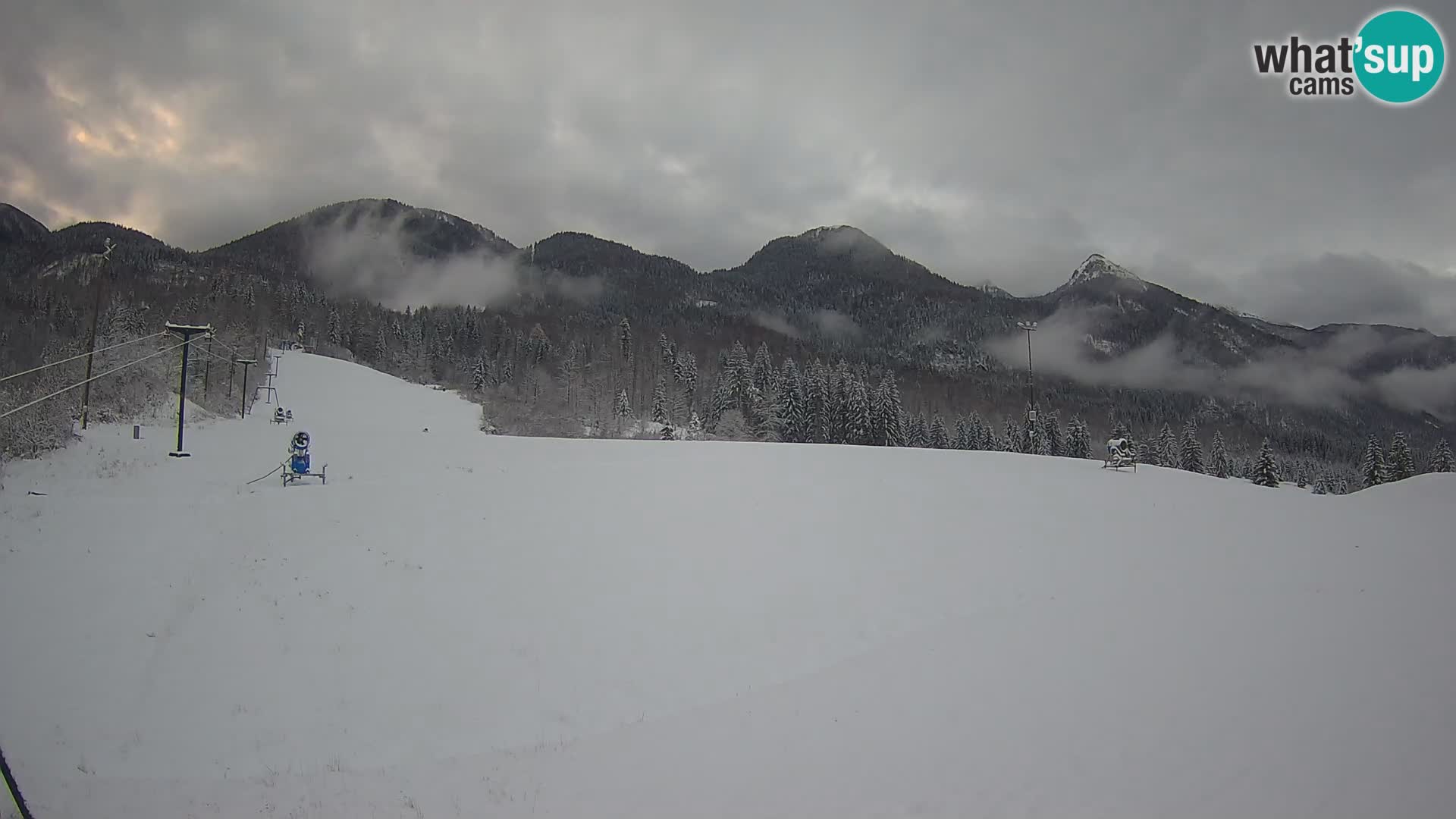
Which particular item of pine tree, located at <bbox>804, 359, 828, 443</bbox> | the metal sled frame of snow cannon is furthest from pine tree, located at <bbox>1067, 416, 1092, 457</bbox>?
the metal sled frame of snow cannon

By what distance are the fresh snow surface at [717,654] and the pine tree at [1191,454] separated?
5772cm

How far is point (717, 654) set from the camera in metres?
10.5

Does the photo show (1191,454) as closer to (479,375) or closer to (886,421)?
(886,421)

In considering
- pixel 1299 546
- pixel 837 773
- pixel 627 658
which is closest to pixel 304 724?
pixel 627 658

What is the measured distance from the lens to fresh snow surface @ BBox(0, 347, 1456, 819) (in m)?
7.07

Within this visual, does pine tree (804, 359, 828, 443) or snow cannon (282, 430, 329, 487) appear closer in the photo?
snow cannon (282, 430, 329, 487)

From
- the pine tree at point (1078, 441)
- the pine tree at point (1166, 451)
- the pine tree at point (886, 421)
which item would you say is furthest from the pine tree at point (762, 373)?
the pine tree at point (1166, 451)

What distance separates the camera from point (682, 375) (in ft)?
294

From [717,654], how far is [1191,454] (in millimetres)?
75988

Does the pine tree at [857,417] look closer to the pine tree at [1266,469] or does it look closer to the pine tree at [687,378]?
the pine tree at [687,378]

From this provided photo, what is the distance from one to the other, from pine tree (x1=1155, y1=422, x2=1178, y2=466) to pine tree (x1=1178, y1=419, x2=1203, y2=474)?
0.76 m

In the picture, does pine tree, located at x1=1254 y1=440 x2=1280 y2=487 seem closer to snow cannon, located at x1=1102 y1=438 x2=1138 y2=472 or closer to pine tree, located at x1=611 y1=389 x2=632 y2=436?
snow cannon, located at x1=1102 y1=438 x2=1138 y2=472

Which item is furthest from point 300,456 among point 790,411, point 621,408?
point 621,408

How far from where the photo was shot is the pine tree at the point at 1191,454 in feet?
216
